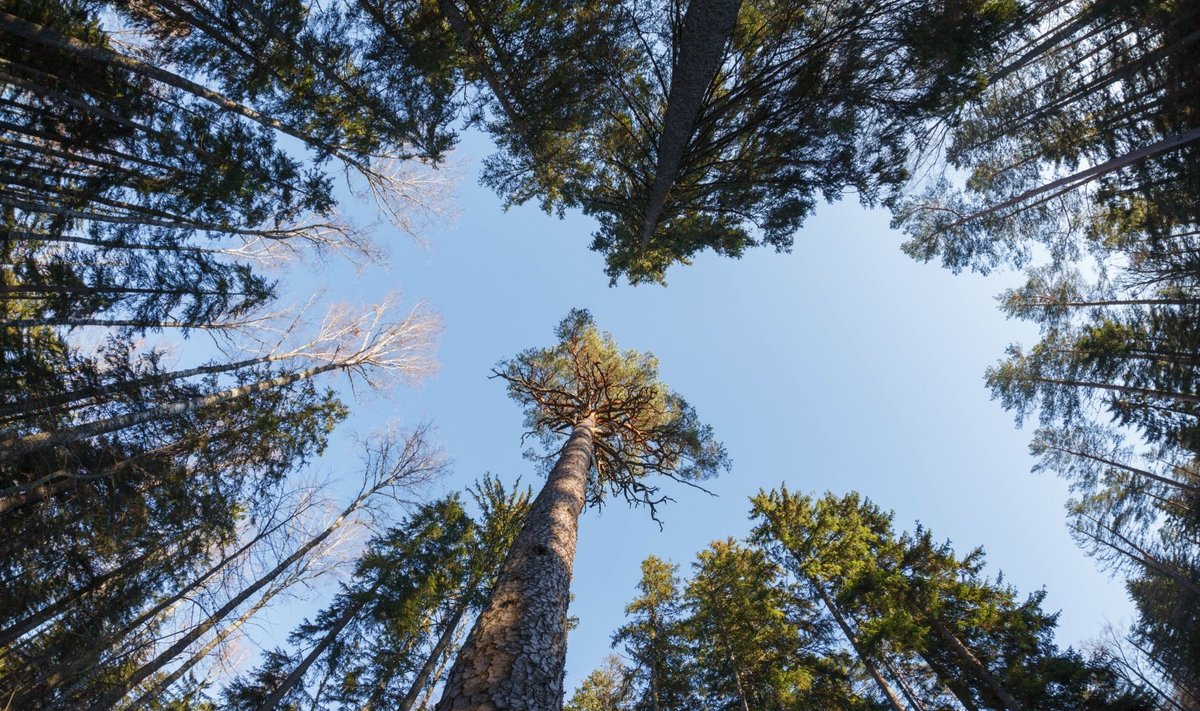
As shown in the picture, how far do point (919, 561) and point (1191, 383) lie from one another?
663 cm

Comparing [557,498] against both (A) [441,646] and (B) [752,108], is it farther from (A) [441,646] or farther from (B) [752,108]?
(B) [752,108]

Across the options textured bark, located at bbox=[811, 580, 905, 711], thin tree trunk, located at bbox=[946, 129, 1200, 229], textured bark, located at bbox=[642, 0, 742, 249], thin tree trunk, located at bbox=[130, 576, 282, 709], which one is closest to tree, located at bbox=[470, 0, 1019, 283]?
textured bark, located at bbox=[642, 0, 742, 249]

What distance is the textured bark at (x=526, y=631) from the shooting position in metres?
2.91

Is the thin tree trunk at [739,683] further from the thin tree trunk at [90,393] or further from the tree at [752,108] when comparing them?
the thin tree trunk at [90,393]

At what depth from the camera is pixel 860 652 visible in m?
8.51

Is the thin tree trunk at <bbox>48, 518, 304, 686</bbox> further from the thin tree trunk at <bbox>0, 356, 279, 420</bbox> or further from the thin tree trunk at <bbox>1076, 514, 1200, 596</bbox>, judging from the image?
the thin tree trunk at <bbox>1076, 514, 1200, 596</bbox>

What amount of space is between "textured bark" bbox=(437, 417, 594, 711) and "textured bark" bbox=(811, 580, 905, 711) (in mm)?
6701

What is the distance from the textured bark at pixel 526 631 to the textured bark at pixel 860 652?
6.70 m

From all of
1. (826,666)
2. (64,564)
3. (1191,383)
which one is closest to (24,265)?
(64,564)

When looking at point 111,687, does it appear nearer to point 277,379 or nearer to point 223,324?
point 277,379

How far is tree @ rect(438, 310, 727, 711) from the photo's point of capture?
3.09 m

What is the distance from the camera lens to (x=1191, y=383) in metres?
9.86

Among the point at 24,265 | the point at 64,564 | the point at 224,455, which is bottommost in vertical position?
the point at 64,564

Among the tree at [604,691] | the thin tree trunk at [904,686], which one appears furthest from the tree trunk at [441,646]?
the thin tree trunk at [904,686]
